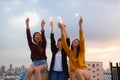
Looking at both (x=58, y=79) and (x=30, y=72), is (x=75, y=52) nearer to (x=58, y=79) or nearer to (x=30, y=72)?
(x=58, y=79)

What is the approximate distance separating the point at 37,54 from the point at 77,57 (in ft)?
3.37

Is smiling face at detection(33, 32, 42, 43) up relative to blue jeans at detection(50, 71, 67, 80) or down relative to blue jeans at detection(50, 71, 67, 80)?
up

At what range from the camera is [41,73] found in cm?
648

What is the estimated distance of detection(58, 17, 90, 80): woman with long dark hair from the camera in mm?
6156

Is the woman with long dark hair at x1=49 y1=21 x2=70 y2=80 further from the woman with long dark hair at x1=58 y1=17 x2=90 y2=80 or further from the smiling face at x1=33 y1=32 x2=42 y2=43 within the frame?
the smiling face at x1=33 y1=32 x2=42 y2=43

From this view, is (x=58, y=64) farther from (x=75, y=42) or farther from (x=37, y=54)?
(x=75, y=42)

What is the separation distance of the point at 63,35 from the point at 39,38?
0.62 metres

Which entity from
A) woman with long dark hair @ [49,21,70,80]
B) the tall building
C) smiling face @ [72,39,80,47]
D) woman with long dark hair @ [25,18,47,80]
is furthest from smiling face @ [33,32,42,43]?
the tall building

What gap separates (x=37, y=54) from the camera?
6578 mm

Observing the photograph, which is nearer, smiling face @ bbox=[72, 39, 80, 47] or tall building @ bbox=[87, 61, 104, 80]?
smiling face @ bbox=[72, 39, 80, 47]

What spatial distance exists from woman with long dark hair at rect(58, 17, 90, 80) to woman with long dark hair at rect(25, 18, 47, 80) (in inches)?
22.3

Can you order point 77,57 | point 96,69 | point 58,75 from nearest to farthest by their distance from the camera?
point 77,57 < point 58,75 < point 96,69

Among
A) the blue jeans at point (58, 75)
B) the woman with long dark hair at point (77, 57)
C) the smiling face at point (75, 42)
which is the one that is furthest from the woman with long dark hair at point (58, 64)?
the smiling face at point (75, 42)

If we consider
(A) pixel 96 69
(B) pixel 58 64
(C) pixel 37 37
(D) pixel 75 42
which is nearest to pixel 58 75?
(B) pixel 58 64
